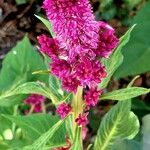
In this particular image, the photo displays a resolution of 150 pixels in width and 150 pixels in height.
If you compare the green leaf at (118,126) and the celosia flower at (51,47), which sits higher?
the celosia flower at (51,47)

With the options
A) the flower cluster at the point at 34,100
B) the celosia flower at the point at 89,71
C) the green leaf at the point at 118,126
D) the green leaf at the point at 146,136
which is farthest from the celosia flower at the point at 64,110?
the flower cluster at the point at 34,100

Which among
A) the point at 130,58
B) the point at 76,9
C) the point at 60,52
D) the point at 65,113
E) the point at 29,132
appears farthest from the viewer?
the point at 130,58

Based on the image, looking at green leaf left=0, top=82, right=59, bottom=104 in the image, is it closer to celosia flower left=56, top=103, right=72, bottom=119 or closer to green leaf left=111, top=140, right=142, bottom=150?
celosia flower left=56, top=103, right=72, bottom=119

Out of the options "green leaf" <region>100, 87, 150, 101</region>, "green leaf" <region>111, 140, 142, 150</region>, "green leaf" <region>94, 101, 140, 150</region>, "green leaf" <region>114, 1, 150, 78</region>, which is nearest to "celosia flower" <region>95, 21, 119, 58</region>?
"green leaf" <region>100, 87, 150, 101</region>

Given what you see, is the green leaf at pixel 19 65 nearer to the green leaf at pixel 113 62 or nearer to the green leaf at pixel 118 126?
the green leaf at pixel 118 126

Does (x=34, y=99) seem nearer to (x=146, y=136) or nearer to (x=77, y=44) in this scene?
(x=146, y=136)

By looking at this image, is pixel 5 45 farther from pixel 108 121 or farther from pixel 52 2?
pixel 52 2

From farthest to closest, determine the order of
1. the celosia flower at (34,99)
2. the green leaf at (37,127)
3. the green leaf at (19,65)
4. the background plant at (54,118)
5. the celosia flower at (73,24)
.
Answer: the green leaf at (19,65) < the celosia flower at (34,99) < the green leaf at (37,127) < the background plant at (54,118) < the celosia flower at (73,24)

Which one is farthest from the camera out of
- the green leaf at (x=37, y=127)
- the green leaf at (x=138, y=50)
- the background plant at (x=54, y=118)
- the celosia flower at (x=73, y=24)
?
the green leaf at (x=138, y=50)

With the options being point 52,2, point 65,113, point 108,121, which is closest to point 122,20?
point 108,121
